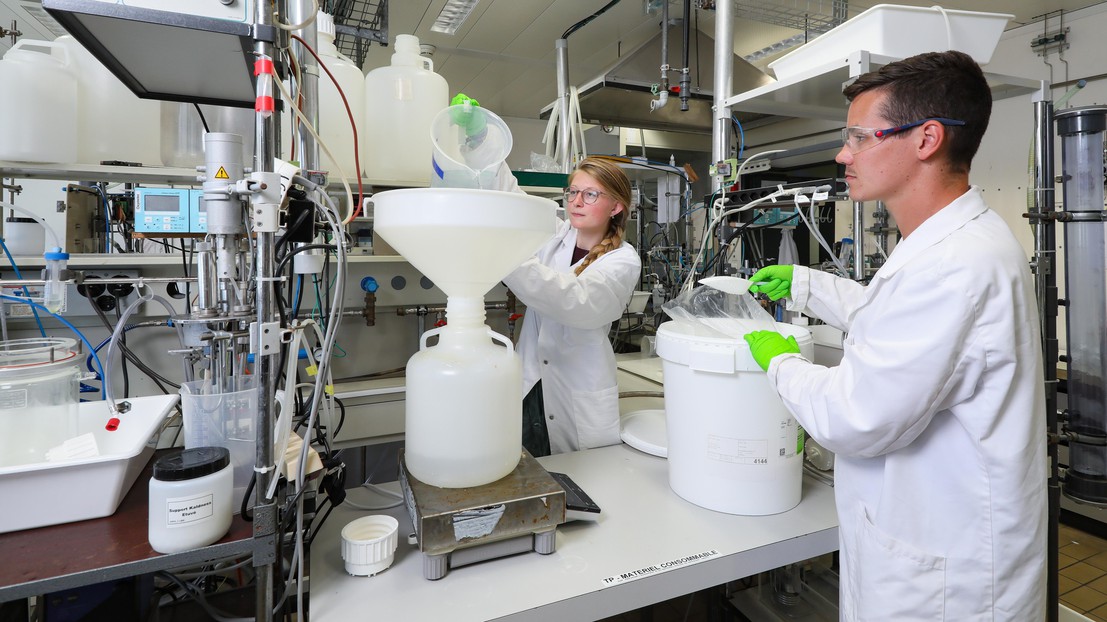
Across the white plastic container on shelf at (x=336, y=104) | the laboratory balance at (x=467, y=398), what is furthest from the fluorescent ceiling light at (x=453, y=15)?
the laboratory balance at (x=467, y=398)

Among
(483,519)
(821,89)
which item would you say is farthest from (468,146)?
(821,89)

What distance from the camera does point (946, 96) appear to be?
3.05 feet

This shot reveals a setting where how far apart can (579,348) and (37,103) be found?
5.55 ft

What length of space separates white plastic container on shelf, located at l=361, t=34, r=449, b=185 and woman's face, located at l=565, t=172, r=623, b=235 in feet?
1.88

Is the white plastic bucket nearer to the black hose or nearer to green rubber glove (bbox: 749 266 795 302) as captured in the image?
green rubber glove (bbox: 749 266 795 302)

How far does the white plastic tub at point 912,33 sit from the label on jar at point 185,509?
5.68 feet

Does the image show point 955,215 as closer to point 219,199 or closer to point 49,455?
point 219,199

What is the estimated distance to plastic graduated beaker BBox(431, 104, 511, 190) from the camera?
110cm

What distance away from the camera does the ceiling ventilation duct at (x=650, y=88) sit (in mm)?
3057

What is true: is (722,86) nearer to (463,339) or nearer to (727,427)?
(727,427)

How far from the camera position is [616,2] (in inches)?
129

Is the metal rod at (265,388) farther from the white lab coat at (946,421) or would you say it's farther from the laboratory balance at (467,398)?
the white lab coat at (946,421)

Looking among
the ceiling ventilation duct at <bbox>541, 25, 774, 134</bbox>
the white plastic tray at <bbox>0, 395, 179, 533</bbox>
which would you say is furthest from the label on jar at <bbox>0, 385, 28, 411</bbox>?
the ceiling ventilation duct at <bbox>541, 25, 774, 134</bbox>

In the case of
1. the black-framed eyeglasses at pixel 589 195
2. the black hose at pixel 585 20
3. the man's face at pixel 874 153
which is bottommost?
the man's face at pixel 874 153
